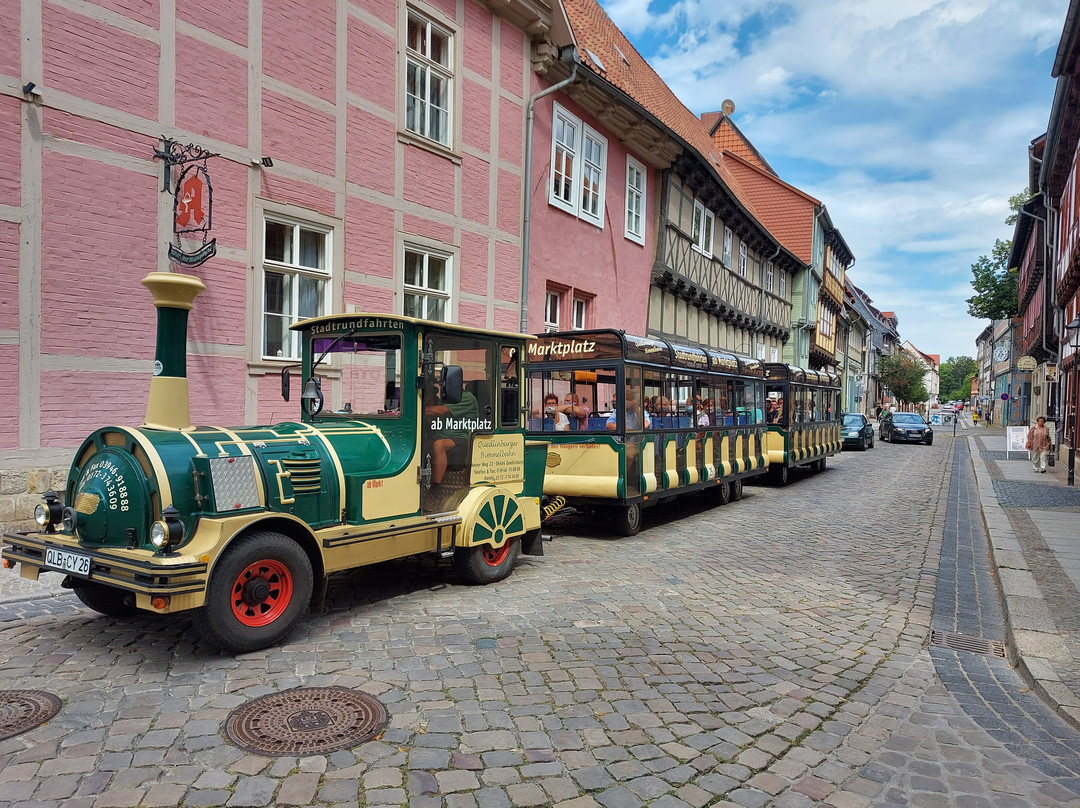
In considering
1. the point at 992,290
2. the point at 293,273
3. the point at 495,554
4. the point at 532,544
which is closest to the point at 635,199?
the point at 293,273

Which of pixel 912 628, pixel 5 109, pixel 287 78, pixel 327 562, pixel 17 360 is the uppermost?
pixel 287 78

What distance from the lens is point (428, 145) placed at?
12070 millimetres

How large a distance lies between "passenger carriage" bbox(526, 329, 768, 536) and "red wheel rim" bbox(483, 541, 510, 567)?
2770 mm

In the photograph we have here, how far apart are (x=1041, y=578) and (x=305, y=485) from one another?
6984 mm

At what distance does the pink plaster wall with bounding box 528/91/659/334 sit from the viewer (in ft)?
49.0

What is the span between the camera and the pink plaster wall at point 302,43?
9.70 m

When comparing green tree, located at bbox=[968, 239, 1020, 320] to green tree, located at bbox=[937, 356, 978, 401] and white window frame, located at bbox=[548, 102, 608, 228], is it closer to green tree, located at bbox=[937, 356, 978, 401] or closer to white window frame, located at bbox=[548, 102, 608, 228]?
white window frame, located at bbox=[548, 102, 608, 228]

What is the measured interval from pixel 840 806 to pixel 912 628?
3.30m

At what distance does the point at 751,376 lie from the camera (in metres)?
14.9

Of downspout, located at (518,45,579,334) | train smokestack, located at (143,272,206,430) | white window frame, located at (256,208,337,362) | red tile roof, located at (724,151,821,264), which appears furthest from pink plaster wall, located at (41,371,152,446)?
red tile roof, located at (724,151,821,264)

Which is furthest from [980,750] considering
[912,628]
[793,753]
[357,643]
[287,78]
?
[287,78]

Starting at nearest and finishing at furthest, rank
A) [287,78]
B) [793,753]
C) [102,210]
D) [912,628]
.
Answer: [793,753] → [912,628] → [102,210] → [287,78]

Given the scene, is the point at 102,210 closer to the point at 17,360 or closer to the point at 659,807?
the point at 17,360

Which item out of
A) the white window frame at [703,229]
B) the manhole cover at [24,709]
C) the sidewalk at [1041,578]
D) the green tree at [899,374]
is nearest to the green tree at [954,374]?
the green tree at [899,374]
